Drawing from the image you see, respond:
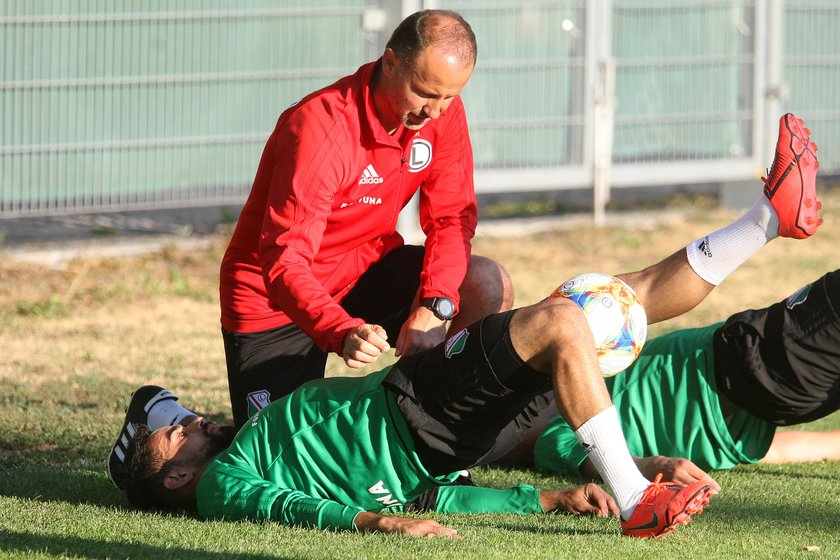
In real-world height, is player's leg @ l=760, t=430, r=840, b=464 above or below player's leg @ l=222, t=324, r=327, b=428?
below

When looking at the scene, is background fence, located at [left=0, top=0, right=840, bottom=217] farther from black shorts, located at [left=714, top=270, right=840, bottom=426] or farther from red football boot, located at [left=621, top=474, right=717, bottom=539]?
red football boot, located at [left=621, top=474, right=717, bottom=539]

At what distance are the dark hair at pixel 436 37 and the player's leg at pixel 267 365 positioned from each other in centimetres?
133

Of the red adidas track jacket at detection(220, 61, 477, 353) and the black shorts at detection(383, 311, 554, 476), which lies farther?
the red adidas track jacket at detection(220, 61, 477, 353)

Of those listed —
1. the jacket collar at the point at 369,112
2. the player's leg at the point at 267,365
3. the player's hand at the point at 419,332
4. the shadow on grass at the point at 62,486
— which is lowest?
the shadow on grass at the point at 62,486

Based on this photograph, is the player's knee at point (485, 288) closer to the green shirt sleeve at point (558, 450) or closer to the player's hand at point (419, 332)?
the player's hand at point (419, 332)

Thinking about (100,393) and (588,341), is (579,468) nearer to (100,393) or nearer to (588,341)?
(588,341)

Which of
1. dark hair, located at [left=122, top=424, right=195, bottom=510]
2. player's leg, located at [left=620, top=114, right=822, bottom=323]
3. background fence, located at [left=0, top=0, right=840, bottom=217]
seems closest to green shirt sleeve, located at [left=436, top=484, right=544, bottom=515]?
dark hair, located at [left=122, top=424, right=195, bottom=510]

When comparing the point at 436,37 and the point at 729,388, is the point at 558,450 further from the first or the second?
the point at 436,37

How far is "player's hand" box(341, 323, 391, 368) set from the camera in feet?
14.0

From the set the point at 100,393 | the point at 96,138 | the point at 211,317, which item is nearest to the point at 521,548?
the point at 100,393

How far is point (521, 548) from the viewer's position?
159 inches

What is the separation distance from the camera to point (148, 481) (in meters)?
4.62

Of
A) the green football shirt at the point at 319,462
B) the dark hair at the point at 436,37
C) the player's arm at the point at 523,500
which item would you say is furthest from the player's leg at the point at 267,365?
the dark hair at the point at 436,37

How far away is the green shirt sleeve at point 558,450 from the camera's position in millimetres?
5172
